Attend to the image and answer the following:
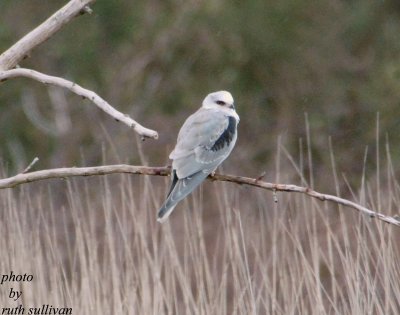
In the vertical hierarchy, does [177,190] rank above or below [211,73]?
below

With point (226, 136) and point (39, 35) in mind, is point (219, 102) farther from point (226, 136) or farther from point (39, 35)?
point (39, 35)

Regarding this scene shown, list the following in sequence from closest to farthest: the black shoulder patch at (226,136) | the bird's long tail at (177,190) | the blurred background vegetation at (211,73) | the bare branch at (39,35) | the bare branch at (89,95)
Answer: the bare branch at (89,95)
the bare branch at (39,35)
the bird's long tail at (177,190)
the black shoulder patch at (226,136)
the blurred background vegetation at (211,73)

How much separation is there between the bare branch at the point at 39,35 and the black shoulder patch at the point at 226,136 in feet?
3.80

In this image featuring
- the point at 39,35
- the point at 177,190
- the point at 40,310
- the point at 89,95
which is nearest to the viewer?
the point at 89,95

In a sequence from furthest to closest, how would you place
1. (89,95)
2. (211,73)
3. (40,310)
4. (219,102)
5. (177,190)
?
1. (211,73)
2. (219,102)
3. (40,310)
4. (177,190)
5. (89,95)

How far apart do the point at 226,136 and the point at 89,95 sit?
1.52 metres

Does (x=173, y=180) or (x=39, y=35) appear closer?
(x=39, y=35)

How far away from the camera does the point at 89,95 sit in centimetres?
331

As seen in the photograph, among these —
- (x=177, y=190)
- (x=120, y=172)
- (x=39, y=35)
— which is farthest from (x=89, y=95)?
(x=177, y=190)

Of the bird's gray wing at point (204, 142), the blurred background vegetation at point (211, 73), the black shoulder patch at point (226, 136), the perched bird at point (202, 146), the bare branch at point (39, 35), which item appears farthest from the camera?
the blurred background vegetation at point (211, 73)

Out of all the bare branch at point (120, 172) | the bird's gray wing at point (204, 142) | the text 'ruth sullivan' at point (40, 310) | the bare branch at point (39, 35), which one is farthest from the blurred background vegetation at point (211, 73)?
the bare branch at point (120, 172)

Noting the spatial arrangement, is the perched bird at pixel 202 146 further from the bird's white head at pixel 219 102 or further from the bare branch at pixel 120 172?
the bare branch at pixel 120 172

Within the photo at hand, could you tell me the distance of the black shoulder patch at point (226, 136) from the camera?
4660mm

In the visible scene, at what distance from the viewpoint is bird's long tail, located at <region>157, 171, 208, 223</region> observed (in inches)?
159
